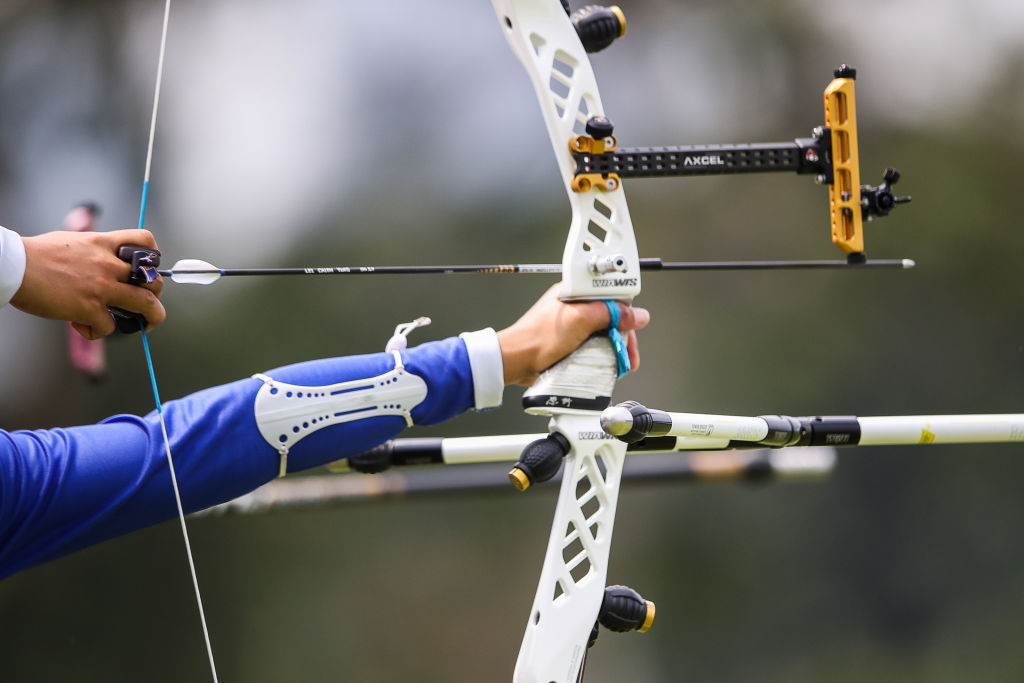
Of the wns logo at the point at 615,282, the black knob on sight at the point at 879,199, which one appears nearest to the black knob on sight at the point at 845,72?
the black knob on sight at the point at 879,199

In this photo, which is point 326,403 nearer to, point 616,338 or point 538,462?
point 538,462

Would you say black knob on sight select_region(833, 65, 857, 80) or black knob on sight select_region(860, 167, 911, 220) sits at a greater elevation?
black knob on sight select_region(833, 65, 857, 80)

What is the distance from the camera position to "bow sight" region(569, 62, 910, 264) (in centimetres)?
130

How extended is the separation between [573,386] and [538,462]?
0.14 metres

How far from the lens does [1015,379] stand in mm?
4746

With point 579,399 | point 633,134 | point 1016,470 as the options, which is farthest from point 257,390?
point 1016,470

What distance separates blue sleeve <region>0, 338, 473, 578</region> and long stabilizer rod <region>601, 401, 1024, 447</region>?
30 cm

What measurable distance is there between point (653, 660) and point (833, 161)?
347 centimetres

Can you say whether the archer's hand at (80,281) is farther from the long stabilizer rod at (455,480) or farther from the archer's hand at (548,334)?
the long stabilizer rod at (455,480)

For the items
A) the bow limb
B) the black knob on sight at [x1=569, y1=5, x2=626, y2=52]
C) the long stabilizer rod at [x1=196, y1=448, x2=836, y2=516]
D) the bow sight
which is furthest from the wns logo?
the long stabilizer rod at [x1=196, y1=448, x2=836, y2=516]

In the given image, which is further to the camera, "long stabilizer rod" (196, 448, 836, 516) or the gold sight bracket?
"long stabilizer rod" (196, 448, 836, 516)

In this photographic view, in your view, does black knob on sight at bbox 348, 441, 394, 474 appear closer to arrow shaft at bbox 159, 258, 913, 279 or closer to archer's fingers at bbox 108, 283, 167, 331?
arrow shaft at bbox 159, 258, 913, 279

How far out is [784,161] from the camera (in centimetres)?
133

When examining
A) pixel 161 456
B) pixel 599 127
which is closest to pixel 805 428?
pixel 599 127
